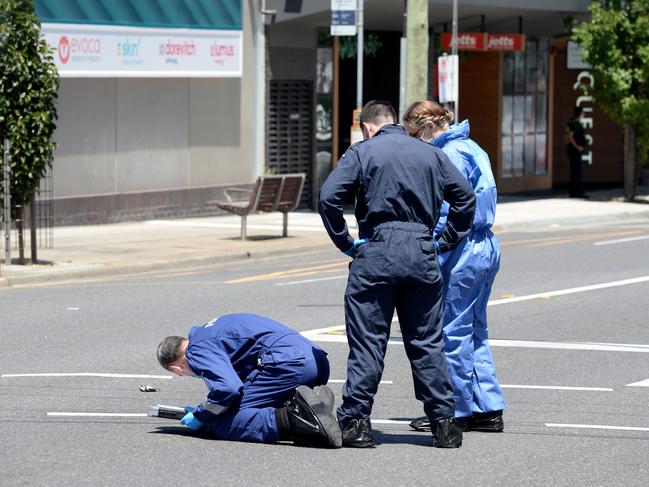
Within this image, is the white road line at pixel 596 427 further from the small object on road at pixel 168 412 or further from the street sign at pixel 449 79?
the street sign at pixel 449 79

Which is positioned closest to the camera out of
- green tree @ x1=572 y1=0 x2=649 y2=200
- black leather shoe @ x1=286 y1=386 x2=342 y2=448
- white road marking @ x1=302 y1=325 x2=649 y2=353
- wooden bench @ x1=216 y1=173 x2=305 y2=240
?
black leather shoe @ x1=286 y1=386 x2=342 y2=448

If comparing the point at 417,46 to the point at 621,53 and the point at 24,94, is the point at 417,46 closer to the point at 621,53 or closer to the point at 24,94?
the point at 621,53

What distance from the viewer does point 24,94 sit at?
55.2ft

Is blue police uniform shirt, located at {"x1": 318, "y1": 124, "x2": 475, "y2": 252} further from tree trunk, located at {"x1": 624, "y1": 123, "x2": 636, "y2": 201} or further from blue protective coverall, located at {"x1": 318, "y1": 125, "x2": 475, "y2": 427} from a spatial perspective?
tree trunk, located at {"x1": 624, "y1": 123, "x2": 636, "y2": 201}

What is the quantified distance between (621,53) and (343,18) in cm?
807

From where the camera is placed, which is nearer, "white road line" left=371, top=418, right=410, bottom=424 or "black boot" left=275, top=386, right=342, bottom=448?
"black boot" left=275, top=386, right=342, bottom=448

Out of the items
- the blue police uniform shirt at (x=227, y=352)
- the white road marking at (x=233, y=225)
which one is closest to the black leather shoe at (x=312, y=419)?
the blue police uniform shirt at (x=227, y=352)

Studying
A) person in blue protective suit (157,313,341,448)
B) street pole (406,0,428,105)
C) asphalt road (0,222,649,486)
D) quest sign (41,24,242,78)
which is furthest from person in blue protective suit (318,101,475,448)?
street pole (406,0,428,105)

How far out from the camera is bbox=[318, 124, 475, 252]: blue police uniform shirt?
24.1 ft

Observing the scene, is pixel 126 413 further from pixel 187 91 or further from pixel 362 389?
pixel 187 91

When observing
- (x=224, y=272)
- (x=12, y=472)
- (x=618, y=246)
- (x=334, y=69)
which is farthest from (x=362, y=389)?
(x=334, y=69)

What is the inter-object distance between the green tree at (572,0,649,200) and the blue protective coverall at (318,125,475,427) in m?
21.8

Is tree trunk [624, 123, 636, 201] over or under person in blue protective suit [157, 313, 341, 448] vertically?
over

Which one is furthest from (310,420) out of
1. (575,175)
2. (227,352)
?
(575,175)
